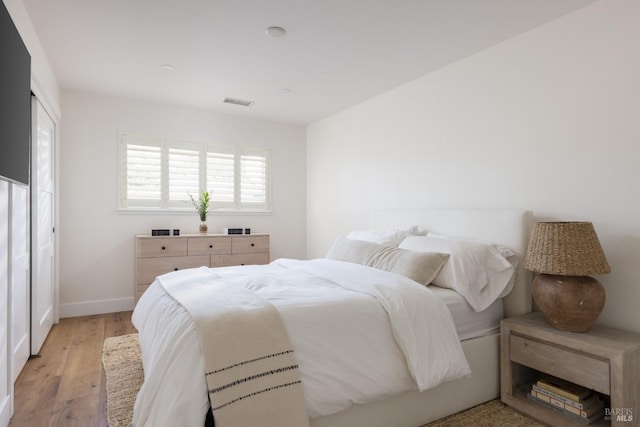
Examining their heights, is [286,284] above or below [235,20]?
below

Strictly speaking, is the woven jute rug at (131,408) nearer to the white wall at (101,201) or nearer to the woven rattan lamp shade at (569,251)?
the woven rattan lamp shade at (569,251)

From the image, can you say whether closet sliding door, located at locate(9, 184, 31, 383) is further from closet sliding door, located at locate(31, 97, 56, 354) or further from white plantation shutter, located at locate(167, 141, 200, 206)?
white plantation shutter, located at locate(167, 141, 200, 206)

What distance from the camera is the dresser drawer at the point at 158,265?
3.97m

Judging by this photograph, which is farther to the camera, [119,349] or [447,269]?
[119,349]

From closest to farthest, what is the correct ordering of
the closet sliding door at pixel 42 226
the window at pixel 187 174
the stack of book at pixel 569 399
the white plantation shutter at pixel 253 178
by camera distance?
1. the stack of book at pixel 569 399
2. the closet sliding door at pixel 42 226
3. the window at pixel 187 174
4. the white plantation shutter at pixel 253 178

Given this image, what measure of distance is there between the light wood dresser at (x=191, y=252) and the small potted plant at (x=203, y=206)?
203mm

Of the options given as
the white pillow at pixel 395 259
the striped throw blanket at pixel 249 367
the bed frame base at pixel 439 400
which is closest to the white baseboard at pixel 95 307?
the white pillow at pixel 395 259

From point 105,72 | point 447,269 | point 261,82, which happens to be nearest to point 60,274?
point 105,72

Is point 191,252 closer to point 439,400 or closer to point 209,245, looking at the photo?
point 209,245

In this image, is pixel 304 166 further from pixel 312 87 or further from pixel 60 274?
pixel 60 274

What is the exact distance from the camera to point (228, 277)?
2566mm

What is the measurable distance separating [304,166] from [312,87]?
1.77m

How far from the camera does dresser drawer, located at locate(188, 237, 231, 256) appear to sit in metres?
4.23

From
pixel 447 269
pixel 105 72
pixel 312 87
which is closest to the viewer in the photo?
pixel 447 269
